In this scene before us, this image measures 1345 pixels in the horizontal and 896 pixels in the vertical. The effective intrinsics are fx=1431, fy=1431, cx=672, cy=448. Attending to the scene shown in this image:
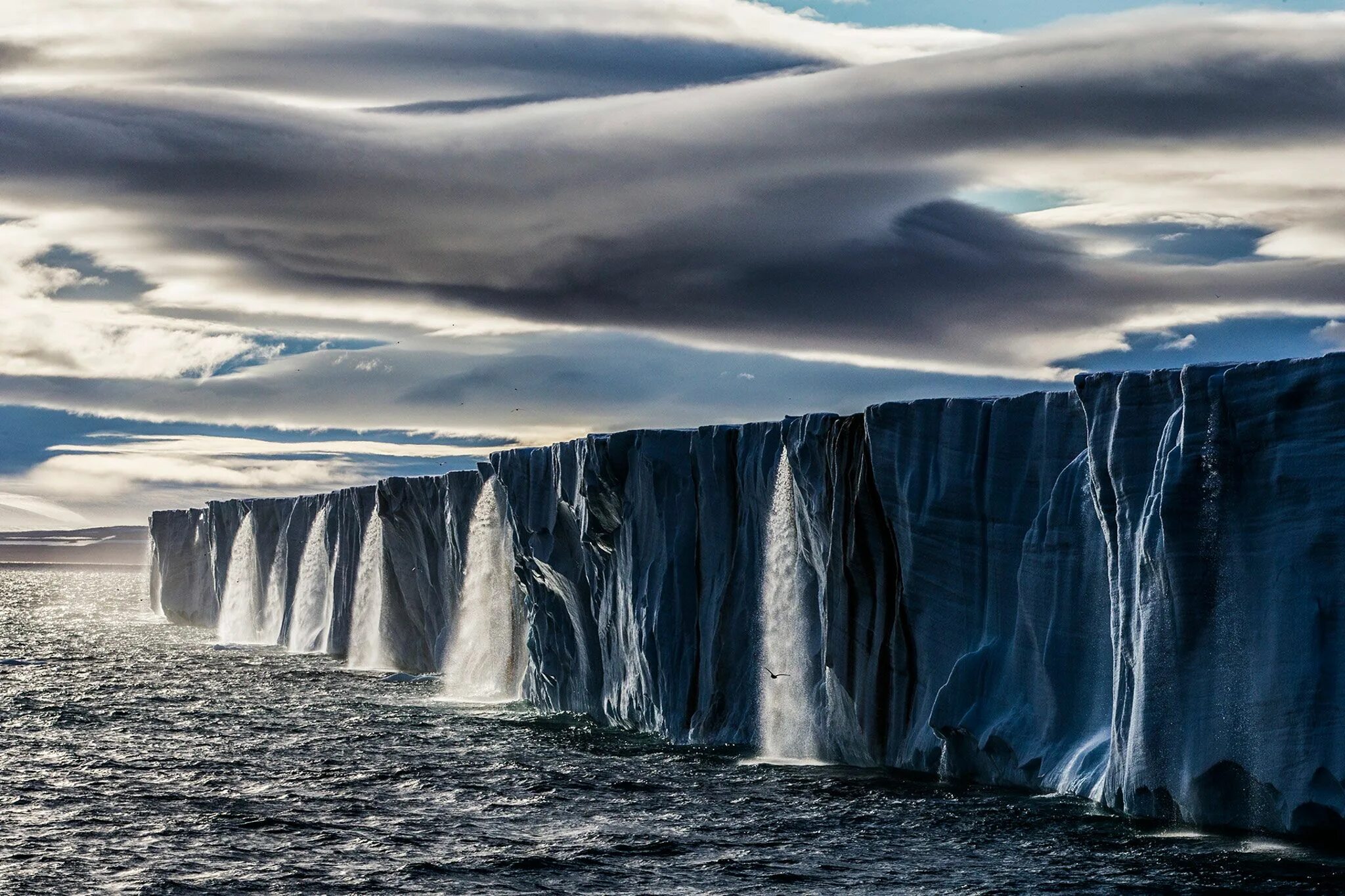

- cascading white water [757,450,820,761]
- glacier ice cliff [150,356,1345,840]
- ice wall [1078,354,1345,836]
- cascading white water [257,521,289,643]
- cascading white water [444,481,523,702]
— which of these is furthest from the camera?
cascading white water [257,521,289,643]

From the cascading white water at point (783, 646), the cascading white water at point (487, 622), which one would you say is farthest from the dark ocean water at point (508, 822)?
the cascading white water at point (487, 622)

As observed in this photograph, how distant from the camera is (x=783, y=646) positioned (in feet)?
65.0

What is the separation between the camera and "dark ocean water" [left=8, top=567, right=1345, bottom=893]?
12.4m

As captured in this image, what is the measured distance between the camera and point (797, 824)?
14711 millimetres

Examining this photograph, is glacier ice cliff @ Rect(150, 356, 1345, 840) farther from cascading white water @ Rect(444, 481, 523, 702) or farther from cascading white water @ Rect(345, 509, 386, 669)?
cascading white water @ Rect(345, 509, 386, 669)

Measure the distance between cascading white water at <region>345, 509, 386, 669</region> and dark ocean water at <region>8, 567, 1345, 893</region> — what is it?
12.0 meters

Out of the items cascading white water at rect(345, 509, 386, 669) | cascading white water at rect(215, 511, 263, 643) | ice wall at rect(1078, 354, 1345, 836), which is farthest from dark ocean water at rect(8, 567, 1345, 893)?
cascading white water at rect(215, 511, 263, 643)

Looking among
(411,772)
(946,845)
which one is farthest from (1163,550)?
(411,772)

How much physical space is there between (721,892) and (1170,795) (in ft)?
14.5

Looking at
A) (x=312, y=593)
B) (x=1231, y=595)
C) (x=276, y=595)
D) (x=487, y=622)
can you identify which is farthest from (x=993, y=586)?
(x=276, y=595)

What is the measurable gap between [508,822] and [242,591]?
4066 cm

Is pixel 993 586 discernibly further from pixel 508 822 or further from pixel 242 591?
pixel 242 591

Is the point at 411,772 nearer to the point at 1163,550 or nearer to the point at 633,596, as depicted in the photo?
the point at 633,596

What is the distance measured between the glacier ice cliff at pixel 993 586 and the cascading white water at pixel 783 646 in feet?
0.15
